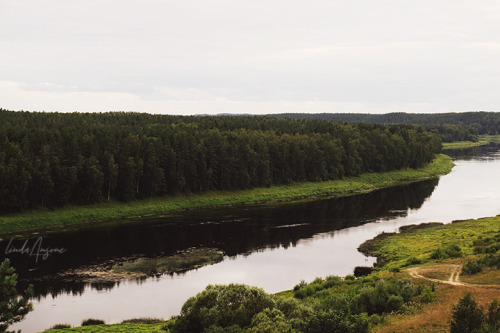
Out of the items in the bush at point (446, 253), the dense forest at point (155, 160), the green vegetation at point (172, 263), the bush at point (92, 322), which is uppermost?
the dense forest at point (155, 160)

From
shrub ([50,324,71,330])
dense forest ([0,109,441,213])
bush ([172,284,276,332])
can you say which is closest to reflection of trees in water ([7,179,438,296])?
shrub ([50,324,71,330])

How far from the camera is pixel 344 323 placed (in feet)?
84.6

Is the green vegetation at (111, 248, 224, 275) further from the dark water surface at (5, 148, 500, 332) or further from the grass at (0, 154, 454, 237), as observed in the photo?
the grass at (0, 154, 454, 237)

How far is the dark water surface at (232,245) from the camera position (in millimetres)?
47656

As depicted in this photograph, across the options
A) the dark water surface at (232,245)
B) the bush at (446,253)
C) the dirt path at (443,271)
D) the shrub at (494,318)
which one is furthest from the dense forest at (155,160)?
the shrub at (494,318)

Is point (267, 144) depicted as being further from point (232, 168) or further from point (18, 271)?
point (18, 271)

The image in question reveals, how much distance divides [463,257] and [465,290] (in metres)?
17.1

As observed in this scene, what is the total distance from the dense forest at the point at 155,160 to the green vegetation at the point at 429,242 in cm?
4723

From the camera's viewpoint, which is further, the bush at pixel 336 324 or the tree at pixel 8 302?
the tree at pixel 8 302

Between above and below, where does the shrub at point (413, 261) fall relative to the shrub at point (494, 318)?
below

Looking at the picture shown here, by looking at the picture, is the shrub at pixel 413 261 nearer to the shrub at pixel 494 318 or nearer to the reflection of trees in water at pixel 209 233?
the reflection of trees in water at pixel 209 233

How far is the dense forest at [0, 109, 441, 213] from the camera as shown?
83.2 metres

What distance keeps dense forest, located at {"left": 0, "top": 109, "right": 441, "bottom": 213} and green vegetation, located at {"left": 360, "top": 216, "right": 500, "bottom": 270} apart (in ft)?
155

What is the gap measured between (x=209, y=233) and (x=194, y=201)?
25753 millimetres
